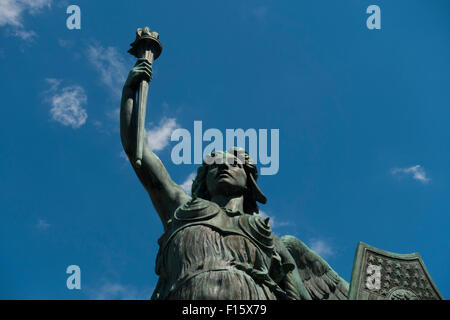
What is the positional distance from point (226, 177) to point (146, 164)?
1197 mm

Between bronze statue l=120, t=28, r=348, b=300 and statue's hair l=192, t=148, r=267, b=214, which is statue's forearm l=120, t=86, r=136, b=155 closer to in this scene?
bronze statue l=120, t=28, r=348, b=300

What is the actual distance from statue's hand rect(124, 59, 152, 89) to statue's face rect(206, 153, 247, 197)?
1.63 metres

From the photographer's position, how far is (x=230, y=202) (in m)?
9.84

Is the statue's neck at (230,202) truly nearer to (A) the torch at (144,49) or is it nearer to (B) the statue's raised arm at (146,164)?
(B) the statue's raised arm at (146,164)

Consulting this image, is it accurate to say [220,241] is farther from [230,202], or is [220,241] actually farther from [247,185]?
[247,185]

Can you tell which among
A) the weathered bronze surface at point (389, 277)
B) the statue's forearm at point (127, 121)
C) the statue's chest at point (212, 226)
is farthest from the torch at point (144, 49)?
the weathered bronze surface at point (389, 277)

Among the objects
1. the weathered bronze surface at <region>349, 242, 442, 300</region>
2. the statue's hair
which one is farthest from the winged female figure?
the weathered bronze surface at <region>349, 242, 442, 300</region>

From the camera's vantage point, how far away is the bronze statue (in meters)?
8.06

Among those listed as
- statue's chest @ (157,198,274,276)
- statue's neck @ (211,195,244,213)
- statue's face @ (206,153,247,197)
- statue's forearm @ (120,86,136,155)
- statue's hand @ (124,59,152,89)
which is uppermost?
statue's hand @ (124,59,152,89)

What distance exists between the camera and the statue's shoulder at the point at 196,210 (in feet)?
29.2
